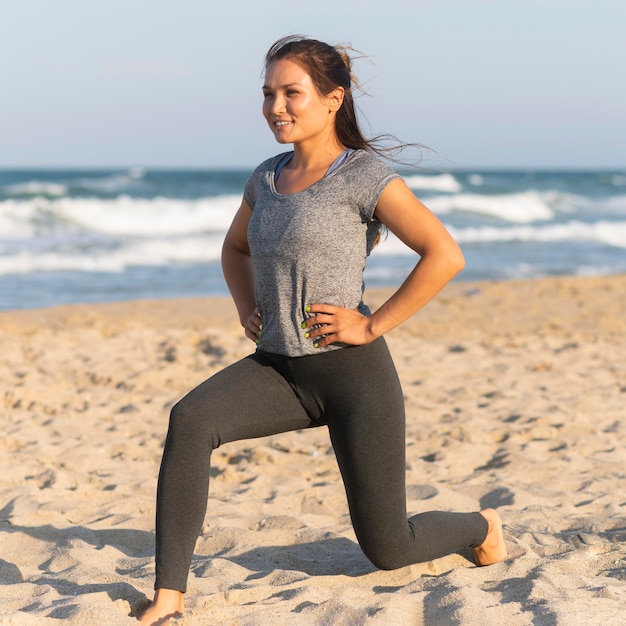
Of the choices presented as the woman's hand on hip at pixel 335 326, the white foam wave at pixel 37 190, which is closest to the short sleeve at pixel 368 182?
the woman's hand on hip at pixel 335 326

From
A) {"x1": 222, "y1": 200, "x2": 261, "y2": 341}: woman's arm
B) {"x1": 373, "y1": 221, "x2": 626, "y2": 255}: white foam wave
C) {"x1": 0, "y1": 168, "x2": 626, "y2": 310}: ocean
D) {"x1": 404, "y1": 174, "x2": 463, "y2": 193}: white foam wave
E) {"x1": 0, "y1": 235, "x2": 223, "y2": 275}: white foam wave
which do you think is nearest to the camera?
{"x1": 222, "y1": 200, "x2": 261, "y2": 341}: woman's arm

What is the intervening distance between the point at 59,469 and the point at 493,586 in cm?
268

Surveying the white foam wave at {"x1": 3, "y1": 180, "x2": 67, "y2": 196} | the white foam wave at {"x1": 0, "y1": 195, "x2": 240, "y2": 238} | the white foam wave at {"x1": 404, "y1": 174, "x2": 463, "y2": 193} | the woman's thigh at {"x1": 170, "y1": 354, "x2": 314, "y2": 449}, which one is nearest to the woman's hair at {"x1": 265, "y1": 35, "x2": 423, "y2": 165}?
the woman's thigh at {"x1": 170, "y1": 354, "x2": 314, "y2": 449}

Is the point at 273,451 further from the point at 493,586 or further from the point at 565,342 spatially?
the point at 565,342

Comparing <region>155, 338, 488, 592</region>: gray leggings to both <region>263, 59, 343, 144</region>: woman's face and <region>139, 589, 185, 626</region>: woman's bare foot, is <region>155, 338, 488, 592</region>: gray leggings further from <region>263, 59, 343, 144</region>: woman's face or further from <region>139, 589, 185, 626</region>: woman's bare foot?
<region>263, 59, 343, 144</region>: woman's face

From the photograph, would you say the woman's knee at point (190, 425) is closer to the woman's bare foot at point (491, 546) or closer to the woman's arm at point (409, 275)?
the woman's arm at point (409, 275)

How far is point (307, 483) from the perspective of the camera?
4.86m

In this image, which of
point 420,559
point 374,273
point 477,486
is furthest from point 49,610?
point 374,273

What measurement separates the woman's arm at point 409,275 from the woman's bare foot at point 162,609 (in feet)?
2.99

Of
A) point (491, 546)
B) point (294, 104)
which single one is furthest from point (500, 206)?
point (294, 104)

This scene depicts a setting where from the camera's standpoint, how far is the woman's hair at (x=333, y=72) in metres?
3.00

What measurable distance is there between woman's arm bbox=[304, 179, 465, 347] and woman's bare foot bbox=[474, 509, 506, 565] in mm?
1023

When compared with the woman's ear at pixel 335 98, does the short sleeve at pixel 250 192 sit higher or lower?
lower

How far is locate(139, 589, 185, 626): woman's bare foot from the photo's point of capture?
9.22 feet
